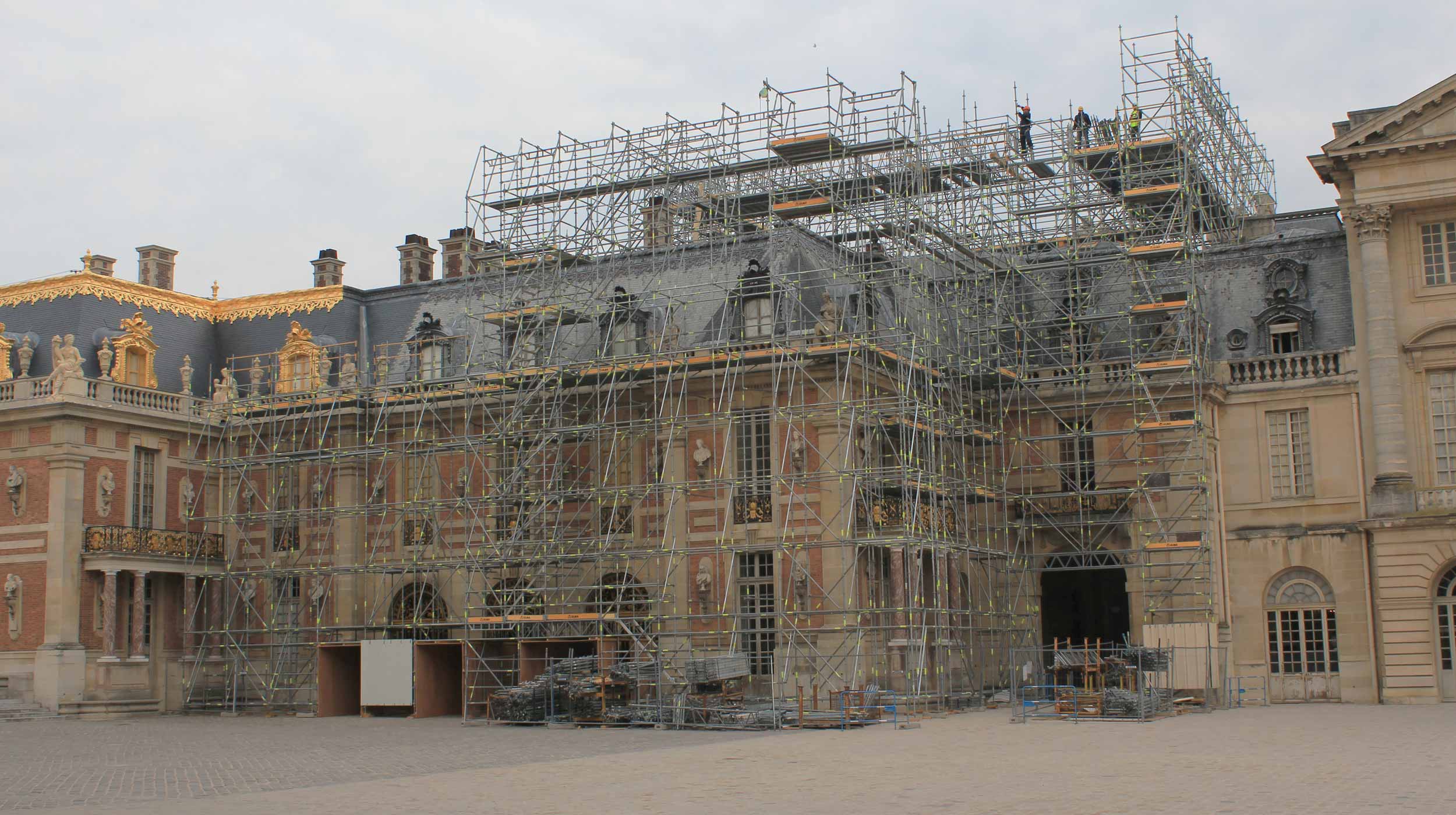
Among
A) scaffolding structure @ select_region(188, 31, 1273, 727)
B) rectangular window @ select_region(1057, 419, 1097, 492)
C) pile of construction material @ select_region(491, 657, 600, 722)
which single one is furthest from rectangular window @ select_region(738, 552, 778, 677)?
rectangular window @ select_region(1057, 419, 1097, 492)

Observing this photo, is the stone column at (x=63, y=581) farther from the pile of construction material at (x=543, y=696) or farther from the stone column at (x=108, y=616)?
the pile of construction material at (x=543, y=696)

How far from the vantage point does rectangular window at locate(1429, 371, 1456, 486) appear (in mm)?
36438

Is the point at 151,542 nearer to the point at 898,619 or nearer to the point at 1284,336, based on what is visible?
the point at 898,619

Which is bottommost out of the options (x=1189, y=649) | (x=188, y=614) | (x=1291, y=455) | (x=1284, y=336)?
(x=1189, y=649)

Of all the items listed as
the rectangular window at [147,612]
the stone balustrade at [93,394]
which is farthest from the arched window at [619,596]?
the stone balustrade at [93,394]

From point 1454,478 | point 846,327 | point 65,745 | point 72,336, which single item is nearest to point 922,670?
point 846,327

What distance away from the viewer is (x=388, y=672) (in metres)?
37.0

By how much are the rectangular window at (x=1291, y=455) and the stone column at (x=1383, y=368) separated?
1.59 meters

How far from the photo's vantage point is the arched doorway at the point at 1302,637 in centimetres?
3722

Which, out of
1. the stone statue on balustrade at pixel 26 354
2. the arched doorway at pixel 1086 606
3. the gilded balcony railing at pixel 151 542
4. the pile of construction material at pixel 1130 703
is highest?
the stone statue on balustrade at pixel 26 354

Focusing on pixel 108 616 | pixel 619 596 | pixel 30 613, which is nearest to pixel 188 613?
pixel 108 616

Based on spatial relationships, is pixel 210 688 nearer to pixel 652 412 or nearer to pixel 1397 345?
pixel 652 412

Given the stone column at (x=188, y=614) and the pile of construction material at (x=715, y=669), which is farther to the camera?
the stone column at (x=188, y=614)

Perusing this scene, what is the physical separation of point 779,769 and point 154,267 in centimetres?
3305
